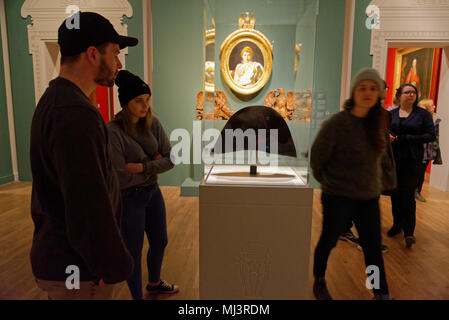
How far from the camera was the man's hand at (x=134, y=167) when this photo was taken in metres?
1.67

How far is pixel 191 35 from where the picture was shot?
4.87 m

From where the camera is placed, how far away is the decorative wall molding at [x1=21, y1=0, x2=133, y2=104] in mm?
4891

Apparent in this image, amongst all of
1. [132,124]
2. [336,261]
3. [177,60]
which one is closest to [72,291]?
[132,124]

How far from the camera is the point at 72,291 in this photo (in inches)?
38.0

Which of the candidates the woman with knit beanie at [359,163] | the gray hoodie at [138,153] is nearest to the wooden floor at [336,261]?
the woman with knit beanie at [359,163]

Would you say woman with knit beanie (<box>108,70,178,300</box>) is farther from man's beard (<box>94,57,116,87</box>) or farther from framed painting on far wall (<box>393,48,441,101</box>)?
framed painting on far wall (<box>393,48,441,101</box>)

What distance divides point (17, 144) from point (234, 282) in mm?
5328

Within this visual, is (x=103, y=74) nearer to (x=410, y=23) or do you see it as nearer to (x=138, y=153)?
(x=138, y=153)

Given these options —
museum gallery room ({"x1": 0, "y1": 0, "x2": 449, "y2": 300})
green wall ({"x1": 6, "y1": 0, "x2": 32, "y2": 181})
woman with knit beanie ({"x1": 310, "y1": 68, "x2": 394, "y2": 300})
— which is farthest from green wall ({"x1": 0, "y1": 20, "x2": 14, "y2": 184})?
woman with knit beanie ({"x1": 310, "y1": 68, "x2": 394, "y2": 300})

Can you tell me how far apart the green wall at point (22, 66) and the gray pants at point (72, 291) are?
4407 mm

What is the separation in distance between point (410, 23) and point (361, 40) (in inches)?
28.6

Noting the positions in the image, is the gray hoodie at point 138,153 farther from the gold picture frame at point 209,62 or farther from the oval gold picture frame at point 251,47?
the oval gold picture frame at point 251,47

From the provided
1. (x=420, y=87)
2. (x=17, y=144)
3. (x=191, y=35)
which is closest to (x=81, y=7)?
(x=191, y=35)
